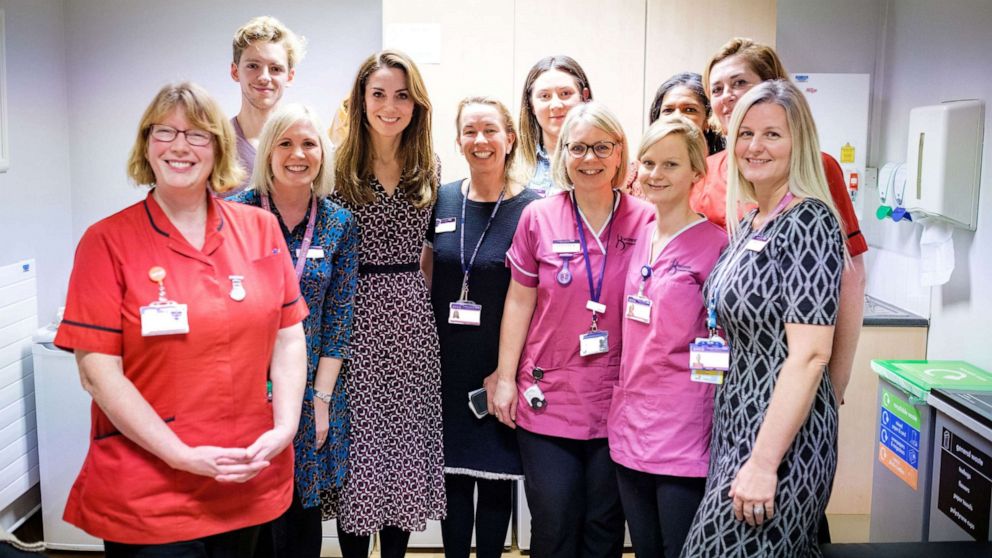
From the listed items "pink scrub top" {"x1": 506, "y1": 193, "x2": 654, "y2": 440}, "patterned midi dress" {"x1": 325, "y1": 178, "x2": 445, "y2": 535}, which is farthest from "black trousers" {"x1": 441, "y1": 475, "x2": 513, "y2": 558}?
"pink scrub top" {"x1": 506, "y1": 193, "x2": 654, "y2": 440}

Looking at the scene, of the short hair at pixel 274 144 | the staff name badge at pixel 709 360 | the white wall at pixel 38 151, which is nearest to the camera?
the staff name badge at pixel 709 360

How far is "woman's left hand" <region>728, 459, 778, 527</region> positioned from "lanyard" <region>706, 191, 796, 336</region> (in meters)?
0.33

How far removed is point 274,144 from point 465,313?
0.68 meters

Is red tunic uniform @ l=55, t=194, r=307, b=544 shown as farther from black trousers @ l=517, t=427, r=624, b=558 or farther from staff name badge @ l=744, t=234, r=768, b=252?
staff name badge @ l=744, t=234, r=768, b=252

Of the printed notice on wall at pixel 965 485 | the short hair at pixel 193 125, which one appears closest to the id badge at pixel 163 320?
the short hair at pixel 193 125

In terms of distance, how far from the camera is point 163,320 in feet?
5.28

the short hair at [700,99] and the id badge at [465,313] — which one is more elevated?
the short hair at [700,99]

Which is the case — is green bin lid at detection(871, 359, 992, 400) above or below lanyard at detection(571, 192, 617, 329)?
below

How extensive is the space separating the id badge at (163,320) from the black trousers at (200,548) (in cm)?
44

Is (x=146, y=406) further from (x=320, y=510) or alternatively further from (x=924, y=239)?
(x=924, y=239)

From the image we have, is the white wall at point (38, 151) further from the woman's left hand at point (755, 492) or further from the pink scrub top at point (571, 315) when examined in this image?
the woman's left hand at point (755, 492)

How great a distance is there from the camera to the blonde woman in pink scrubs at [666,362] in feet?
6.42

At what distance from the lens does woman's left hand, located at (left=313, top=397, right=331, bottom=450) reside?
212 cm

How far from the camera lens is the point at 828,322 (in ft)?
5.42
